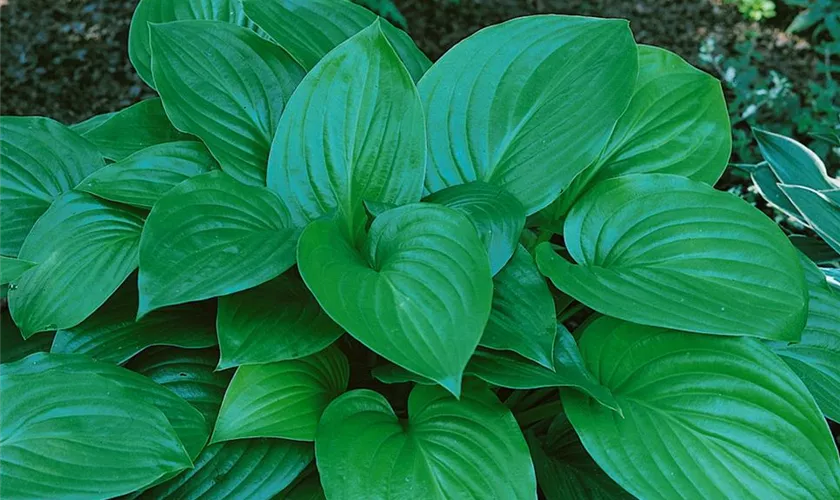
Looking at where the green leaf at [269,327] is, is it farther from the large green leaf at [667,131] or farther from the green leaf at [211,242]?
the large green leaf at [667,131]

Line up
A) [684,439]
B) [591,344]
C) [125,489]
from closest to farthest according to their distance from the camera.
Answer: [125,489], [684,439], [591,344]

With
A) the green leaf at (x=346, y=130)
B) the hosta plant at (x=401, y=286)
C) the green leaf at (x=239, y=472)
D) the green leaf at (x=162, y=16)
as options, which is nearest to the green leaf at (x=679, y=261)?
the hosta plant at (x=401, y=286)

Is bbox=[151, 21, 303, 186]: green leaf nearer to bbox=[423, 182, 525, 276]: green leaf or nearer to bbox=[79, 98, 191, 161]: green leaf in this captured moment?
bbox=[79, 98, 191, 161]: green leaf

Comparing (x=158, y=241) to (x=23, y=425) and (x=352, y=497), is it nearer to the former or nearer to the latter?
(x=23, y=425)

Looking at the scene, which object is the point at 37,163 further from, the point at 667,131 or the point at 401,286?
the point at 667,131

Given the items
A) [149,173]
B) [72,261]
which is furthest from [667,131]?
[72,261]

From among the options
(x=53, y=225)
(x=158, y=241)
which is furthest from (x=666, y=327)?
(x=53, y=225)
